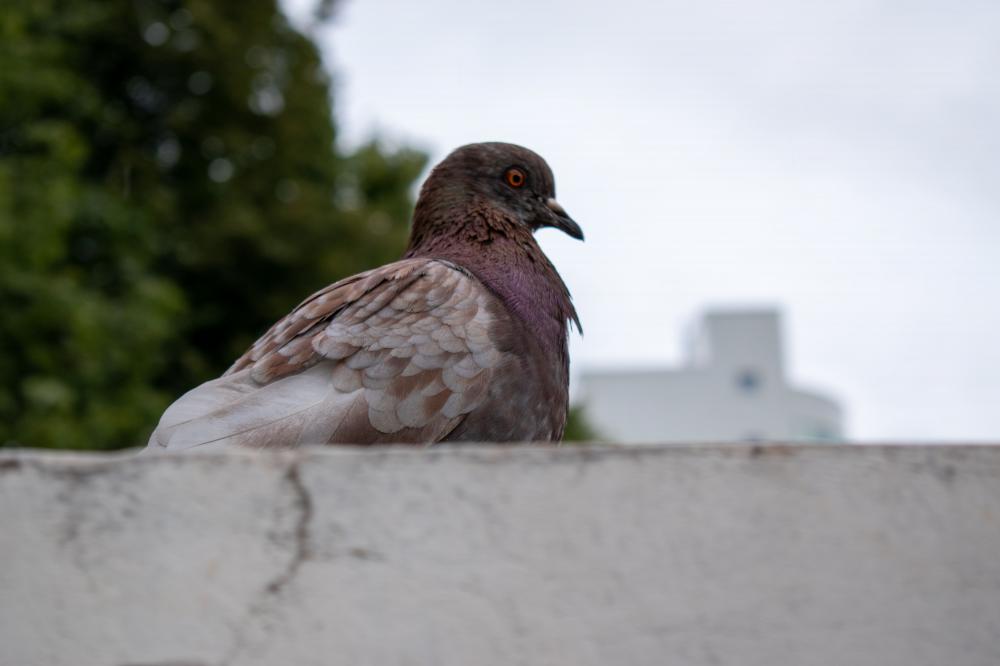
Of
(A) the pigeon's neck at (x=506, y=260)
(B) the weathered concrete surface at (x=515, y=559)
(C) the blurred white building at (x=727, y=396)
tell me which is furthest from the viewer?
(C) the blurred white building at (x=727, y=396)

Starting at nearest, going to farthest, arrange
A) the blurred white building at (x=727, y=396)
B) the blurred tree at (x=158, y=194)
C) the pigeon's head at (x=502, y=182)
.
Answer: the pigeon's head at (x=502, y=182)
the blurred tree at (x=158, y=194)
the blurred white building at (x=727, y=396)

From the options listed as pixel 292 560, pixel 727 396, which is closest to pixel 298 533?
pixel 292 560

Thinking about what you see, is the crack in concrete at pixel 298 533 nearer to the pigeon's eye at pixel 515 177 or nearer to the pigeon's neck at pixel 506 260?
the pigeon's neck at pixel 506 260

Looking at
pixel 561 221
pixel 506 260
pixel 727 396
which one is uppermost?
pixel 561 221

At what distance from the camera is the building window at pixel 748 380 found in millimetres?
36812

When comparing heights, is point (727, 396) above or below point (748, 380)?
below

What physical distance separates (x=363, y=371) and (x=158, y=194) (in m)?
16.7

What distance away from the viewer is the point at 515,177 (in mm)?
5059

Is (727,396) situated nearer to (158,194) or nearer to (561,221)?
(158,194)

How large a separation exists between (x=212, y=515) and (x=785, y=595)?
1.04 m

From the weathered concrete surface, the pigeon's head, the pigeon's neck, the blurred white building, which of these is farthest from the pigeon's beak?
the blurred white building

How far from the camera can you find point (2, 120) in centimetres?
1661

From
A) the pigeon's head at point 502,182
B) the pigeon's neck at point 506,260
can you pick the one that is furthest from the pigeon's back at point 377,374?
the pigeon's head at point 502,182

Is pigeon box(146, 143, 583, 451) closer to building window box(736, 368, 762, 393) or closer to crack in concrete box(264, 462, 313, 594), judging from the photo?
crack in concrete box(264, 462, 313, 594)
